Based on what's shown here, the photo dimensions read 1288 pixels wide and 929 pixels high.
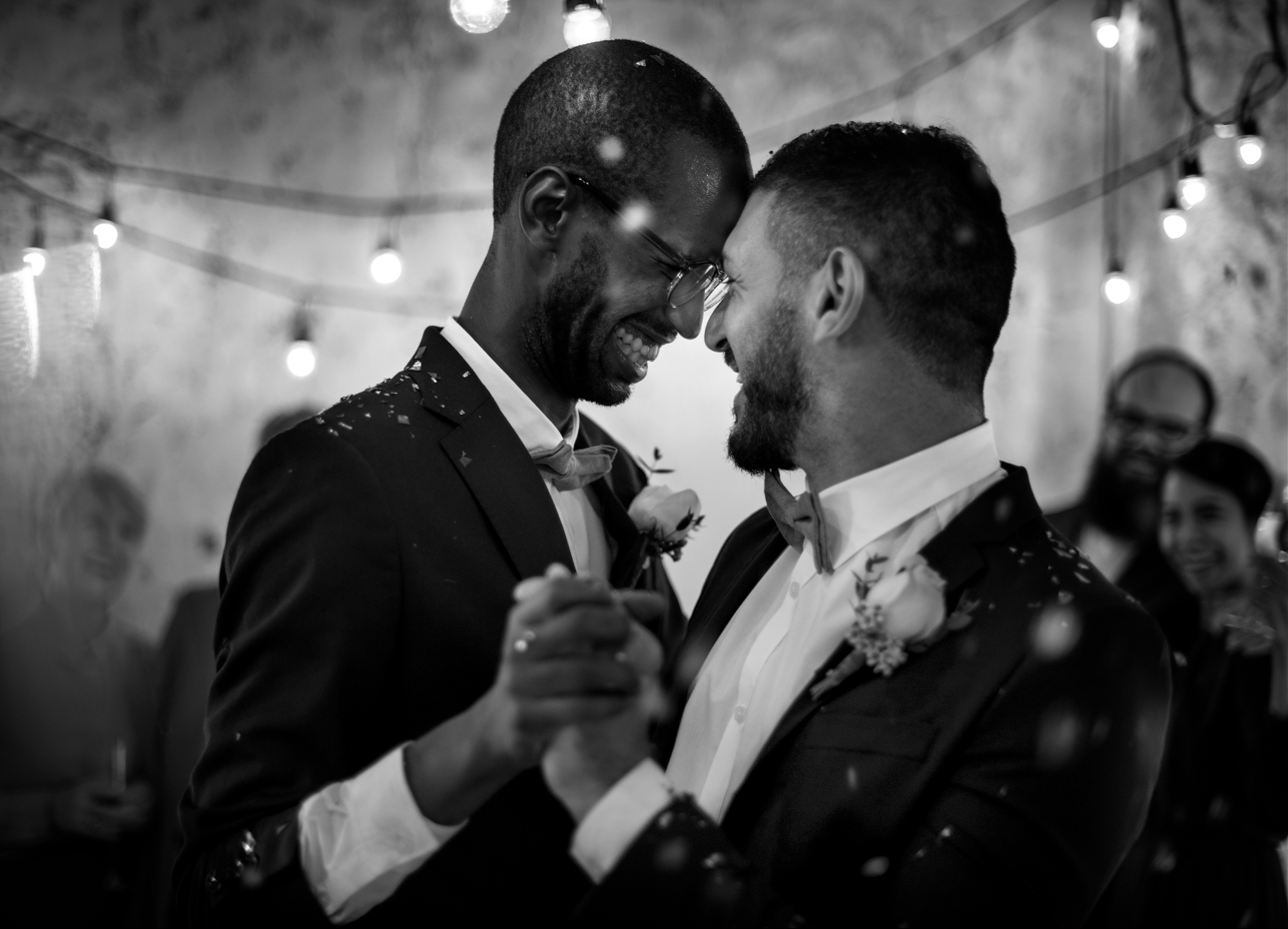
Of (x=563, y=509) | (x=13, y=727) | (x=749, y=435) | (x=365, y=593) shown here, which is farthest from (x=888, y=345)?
(x=13, y=727)

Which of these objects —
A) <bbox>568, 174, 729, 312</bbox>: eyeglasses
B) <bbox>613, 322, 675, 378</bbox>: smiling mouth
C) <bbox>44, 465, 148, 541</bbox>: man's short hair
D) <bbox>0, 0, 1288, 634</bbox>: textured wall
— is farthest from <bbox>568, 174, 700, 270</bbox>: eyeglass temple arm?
<bbox>44, 465, 148, 541</bbox>: man's short hair

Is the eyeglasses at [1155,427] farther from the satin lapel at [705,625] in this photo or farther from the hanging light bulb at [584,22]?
the satin lapel at [705,625]

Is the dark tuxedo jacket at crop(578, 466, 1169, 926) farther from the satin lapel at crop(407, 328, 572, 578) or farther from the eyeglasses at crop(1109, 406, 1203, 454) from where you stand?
the eyeglasses at crop(1109, 406, 1203, 454)

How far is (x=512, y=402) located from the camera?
180 centimetres

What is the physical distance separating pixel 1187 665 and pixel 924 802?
249cm

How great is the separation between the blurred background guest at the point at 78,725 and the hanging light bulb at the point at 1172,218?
133 inches

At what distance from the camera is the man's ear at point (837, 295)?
1.63 meters

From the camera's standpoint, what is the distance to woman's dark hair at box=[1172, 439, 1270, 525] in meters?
3.65

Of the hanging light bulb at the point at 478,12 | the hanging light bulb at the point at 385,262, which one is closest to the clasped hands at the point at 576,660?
the hanging light bulb at the point at 478,12

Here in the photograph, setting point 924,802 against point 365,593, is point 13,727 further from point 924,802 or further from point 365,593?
point 924,802

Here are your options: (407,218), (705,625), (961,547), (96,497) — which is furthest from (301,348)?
(961,547)

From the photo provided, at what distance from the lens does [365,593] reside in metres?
1.49

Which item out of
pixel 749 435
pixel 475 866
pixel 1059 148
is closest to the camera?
pixel 475 866

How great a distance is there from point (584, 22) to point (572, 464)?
3.31ft
